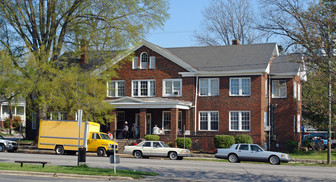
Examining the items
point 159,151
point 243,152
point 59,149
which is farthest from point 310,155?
point 59,149

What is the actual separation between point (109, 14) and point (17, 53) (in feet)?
28.0

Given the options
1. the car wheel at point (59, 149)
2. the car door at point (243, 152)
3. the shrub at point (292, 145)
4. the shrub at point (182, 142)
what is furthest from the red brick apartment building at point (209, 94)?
the car door at point (243, 152)

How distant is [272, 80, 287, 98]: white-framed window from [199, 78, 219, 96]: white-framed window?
5.54 metres

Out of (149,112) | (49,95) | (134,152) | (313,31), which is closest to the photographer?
(313,31)

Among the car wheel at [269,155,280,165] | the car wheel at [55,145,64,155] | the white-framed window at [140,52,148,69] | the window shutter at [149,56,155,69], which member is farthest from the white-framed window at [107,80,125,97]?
the car wheel at [269,155,280,165]

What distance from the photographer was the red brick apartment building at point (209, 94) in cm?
3831

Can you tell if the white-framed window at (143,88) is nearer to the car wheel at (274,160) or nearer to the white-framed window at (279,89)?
the white-framed window at (279,89)

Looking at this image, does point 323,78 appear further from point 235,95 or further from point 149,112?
point 149,112

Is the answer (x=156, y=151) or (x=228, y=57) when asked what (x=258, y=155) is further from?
(x=228, y=57)

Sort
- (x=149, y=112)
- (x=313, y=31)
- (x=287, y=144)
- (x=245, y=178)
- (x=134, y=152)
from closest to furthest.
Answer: (x=313, y=31)
(x=245, y=178)
(x=134, y=152)
(x=287, y=144)
(x=149, y=112)

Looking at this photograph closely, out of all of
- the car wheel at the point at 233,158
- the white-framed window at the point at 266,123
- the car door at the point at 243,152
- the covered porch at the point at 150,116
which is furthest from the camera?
the white-framed window at the point at 266,123

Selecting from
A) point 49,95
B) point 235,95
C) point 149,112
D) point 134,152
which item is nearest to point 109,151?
point 134,152

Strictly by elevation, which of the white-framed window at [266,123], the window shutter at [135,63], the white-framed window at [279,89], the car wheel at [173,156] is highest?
the window shutter at [135,63]

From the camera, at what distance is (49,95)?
35469 mm
